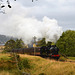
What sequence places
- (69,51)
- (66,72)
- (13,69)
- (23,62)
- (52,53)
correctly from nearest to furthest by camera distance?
(66,72) → (13,69) → (23,62) → (52,53) → (69,51)

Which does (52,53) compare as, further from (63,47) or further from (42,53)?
(63,47)

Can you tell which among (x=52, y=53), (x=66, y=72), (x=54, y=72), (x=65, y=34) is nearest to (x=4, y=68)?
(x=54, y=72)

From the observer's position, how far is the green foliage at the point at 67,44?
36.9 m

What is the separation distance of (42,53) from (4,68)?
39.3ft

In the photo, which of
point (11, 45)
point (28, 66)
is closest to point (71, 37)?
point (11, 45)

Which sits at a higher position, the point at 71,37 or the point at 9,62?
the point at 71,37

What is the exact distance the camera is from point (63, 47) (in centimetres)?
3788

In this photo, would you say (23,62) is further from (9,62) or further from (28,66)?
(9,62)

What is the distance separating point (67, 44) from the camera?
37.5 m

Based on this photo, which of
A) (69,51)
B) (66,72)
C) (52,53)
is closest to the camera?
(66,72)

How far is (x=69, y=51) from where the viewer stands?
37031mm

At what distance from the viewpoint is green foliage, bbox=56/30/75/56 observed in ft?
121

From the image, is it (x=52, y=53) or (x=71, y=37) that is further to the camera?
(x=71, y=37)

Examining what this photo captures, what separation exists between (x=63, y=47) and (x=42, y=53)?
17.8 metres
